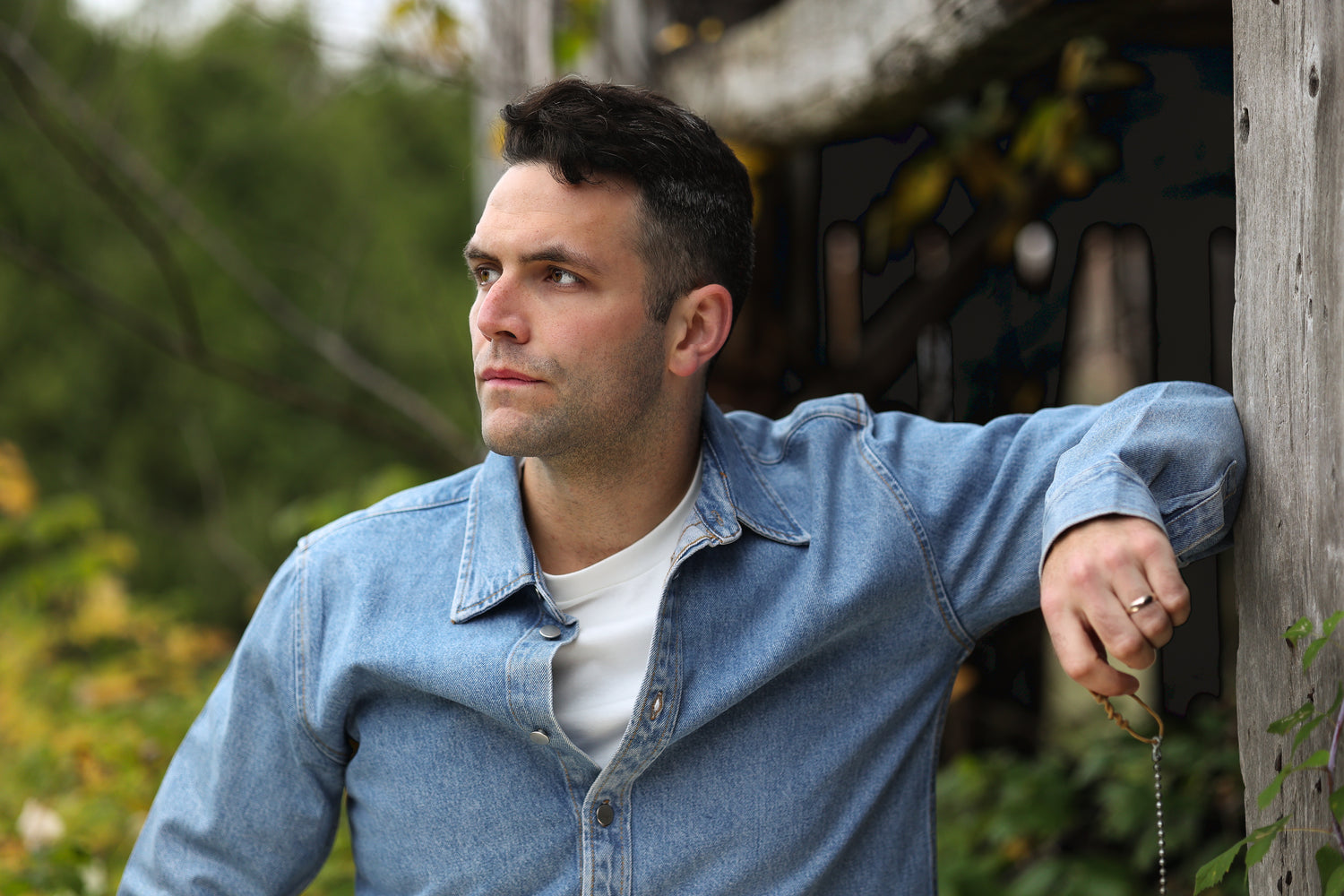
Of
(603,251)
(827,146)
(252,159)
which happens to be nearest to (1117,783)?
(603,251)

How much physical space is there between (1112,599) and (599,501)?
804 millimetres

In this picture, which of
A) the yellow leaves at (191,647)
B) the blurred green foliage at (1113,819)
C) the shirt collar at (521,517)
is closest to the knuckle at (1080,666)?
the shirt collar at (521,517)

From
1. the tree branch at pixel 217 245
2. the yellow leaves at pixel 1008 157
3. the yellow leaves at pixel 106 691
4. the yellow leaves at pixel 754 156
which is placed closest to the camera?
the yellow leaves at pixel 1008 157

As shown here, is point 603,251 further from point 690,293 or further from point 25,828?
point 25,828

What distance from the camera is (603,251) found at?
5.51 ft

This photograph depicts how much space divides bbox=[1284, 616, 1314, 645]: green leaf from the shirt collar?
0.69 metres

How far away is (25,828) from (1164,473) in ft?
8.61

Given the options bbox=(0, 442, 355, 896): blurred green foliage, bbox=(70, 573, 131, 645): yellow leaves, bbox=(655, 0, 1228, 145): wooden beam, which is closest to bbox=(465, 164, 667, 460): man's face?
bbox=(655, 0, 1228, 145): wooden beam

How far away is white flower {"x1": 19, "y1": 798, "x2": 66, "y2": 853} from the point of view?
2697 mm

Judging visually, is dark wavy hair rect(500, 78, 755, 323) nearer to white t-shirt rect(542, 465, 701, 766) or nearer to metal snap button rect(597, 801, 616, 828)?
white t-shirt rect(542, 465, 701, 766)

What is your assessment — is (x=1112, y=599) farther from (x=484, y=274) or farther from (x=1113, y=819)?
(x=1113, y=819)

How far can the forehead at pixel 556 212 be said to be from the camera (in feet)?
5.45

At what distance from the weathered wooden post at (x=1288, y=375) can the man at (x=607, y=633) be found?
214 millimetres

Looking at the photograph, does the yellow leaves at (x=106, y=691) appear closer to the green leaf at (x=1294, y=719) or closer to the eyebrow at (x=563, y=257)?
the eyebrow at (x=563, y=257)
